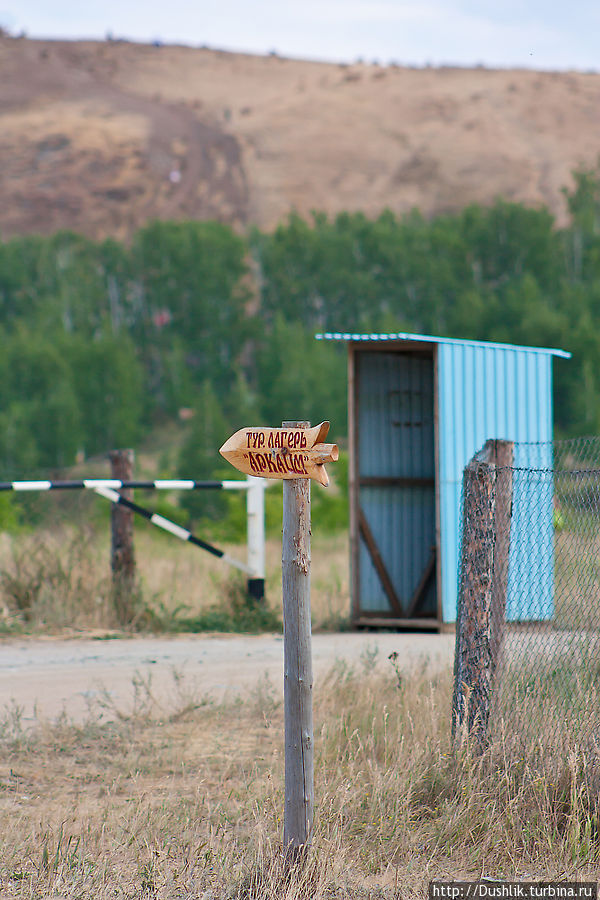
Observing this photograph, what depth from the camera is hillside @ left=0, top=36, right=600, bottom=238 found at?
227ft

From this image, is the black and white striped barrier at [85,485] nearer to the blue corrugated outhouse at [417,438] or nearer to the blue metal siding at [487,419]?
the blue corrugated outhouse at [417,438]

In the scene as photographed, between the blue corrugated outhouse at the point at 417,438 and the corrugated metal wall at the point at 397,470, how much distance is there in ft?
0.03

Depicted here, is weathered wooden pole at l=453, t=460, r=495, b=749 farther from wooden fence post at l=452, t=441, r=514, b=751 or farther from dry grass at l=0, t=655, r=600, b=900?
dry grass at l=0, t=655, r=600, b=900

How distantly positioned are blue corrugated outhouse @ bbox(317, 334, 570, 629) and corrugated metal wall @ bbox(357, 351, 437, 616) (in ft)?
0.03

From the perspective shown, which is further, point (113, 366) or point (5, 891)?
point (113, 366)

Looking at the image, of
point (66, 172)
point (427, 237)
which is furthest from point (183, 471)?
point (66, 172)

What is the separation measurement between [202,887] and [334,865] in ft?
1.68

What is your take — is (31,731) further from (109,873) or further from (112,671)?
(109,873)

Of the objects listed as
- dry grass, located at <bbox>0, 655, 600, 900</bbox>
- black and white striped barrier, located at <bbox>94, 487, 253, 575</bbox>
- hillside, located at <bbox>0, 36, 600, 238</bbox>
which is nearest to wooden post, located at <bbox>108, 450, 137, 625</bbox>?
black and white striped barrier, located at <bbox>94, 487, 253, 575</bbox>

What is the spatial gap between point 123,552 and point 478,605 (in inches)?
223

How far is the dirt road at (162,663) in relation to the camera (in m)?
7.20

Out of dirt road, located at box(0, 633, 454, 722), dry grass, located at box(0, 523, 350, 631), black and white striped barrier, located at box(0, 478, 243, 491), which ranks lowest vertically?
dirt road, located at box(0, 633, 454, 722)

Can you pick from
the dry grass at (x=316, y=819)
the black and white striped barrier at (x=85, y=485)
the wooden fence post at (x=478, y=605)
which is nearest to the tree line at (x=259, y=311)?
the black and white striped barrier at (x=85, y=485)

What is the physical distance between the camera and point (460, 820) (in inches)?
178
